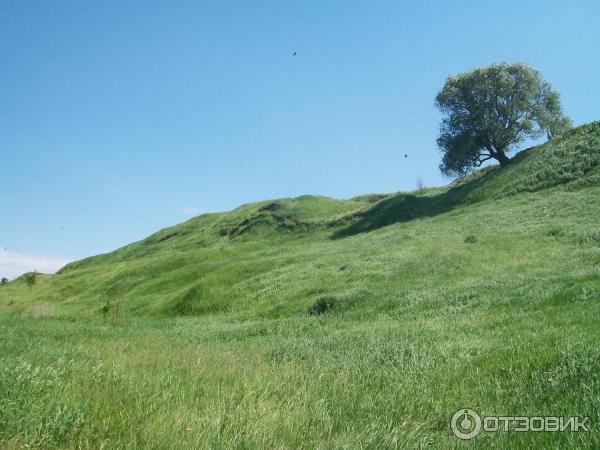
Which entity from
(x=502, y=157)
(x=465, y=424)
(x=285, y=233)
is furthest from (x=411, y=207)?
(x=465, y=424)

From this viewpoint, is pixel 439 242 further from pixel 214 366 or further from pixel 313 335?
pixel 214 366

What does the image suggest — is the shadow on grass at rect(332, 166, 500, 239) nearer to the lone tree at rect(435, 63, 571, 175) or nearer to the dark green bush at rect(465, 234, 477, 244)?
the lone tree at rect(435, 63, 571, 175)

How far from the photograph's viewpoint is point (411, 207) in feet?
213

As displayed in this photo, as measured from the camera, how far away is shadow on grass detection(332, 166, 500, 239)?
58.5 meters

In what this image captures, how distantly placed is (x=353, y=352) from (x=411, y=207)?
5573 centimetres

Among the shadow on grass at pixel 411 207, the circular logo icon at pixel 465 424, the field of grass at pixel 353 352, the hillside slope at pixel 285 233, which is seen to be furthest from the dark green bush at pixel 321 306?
the shadow on grass at pixel 411 207

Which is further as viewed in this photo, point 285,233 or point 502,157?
point 285,233

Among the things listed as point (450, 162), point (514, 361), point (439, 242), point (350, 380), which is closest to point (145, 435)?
point (350, 380)

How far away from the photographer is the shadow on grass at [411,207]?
192ft

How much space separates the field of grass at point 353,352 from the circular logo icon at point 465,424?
5.5 inches

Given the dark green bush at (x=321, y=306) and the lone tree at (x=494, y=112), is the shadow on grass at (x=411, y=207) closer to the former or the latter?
the lone tree at (x=494, y=112)

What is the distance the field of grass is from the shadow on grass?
13.9 meters

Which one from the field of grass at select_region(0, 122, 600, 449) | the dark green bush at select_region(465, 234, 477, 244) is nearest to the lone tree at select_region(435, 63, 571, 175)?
the field of grass at select_region(0, 122, 600, 449)

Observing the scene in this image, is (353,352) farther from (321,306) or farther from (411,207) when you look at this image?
(411,207)
